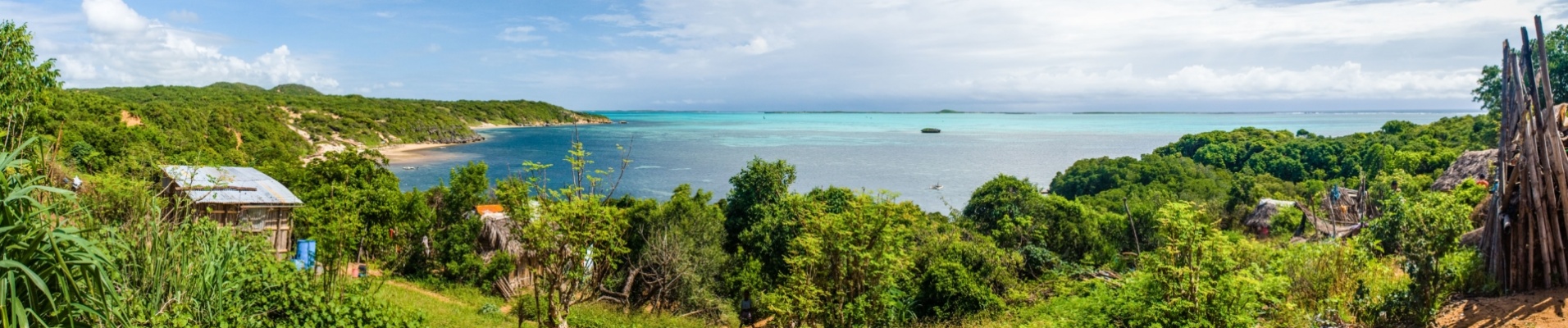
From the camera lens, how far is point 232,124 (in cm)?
5000

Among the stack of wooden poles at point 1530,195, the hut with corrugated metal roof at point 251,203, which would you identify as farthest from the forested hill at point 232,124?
the stack of wooden poles at point 1530,195

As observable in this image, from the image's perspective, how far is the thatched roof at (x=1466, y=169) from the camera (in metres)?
16.8

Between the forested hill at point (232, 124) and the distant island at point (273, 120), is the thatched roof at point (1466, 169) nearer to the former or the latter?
the forested hill at point (232, 124)

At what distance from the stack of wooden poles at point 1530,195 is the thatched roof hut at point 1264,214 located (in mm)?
15498

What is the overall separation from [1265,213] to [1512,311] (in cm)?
1779

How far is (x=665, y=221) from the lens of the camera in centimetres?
1755

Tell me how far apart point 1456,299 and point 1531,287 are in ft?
1.83

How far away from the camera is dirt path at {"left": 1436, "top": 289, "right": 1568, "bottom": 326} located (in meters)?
6.73

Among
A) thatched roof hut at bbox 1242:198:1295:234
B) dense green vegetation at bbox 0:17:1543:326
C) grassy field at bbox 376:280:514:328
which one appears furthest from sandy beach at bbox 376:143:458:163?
thatched roof hut at bbox 1242:198:1295:234

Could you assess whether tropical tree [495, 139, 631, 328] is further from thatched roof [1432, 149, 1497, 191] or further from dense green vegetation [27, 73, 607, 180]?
thatched roof [1432, 149, 1497, 191]

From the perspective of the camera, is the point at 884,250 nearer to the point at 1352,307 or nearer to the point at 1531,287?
the point at 1352,307

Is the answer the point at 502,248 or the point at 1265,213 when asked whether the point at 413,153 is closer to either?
the point at 502,248

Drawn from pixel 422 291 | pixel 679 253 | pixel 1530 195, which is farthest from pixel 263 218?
pixel 1530 195

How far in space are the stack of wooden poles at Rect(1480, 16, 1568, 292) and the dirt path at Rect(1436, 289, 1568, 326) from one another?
0.58ft
